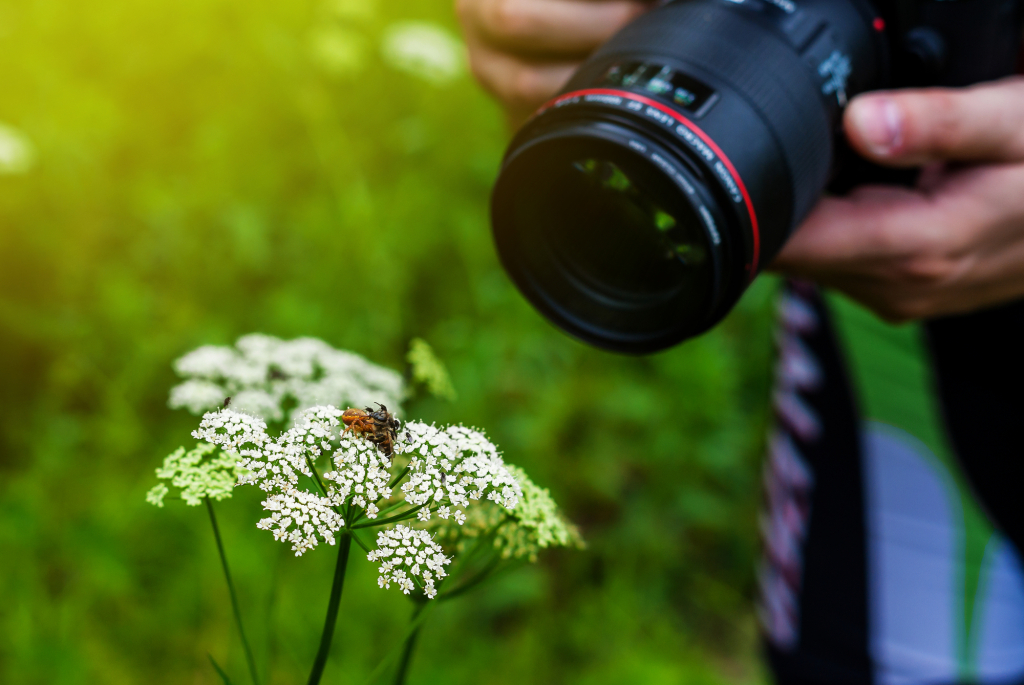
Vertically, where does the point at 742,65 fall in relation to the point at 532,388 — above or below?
above

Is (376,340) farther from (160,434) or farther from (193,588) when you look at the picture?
(193,588)

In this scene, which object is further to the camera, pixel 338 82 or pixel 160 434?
pixel 338 82

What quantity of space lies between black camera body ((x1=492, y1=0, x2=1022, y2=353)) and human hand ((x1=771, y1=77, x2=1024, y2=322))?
0.20 ft

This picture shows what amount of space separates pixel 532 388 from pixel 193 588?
60 cm

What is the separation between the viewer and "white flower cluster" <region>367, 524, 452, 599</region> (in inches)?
11.6

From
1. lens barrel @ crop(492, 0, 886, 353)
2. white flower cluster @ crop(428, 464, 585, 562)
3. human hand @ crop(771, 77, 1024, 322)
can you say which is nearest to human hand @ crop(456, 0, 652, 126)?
lens barrel @ crop(492, 0, 886, 353)

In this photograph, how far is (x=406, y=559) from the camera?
0.30m

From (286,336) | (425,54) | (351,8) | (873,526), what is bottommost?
(873,526)

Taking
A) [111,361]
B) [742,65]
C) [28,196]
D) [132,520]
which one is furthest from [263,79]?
[742,65]

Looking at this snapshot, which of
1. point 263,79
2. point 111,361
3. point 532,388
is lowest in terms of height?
point 532,388

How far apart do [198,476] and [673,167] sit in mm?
390

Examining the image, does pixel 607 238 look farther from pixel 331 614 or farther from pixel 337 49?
pixel 337 49

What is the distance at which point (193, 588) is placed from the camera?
3.38 ft

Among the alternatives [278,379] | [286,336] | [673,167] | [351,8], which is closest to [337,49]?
[351,8]
